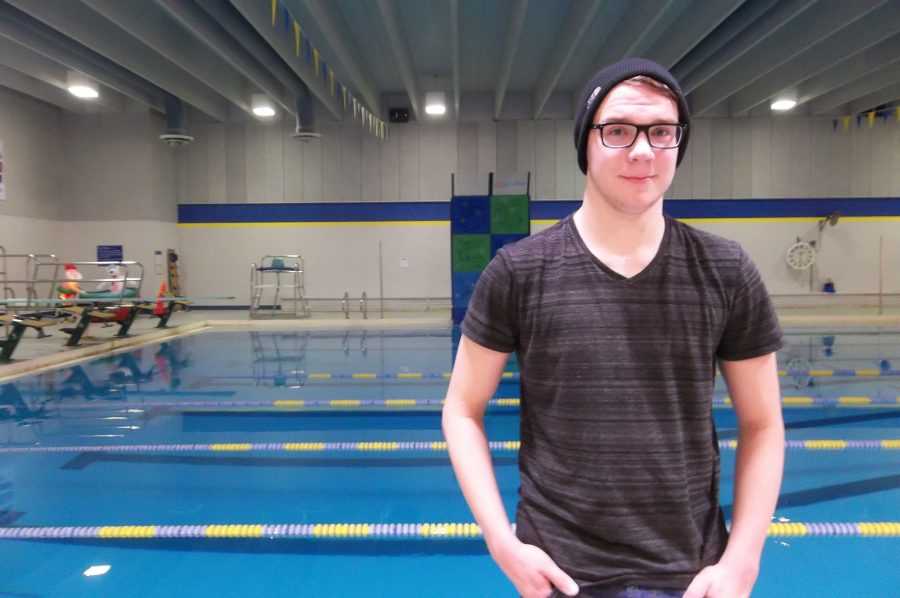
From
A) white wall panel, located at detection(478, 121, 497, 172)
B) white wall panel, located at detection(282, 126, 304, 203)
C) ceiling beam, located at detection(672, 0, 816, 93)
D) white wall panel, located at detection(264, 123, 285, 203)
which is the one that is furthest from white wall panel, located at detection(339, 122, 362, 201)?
ceiling beam, located at detection(672, 0, 816, 93)

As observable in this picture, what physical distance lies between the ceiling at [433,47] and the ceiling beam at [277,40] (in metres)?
0.03

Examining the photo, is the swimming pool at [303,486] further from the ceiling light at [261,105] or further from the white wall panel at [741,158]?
the white wall panel at [741,158]

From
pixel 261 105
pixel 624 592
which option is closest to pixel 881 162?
pixel 261 105

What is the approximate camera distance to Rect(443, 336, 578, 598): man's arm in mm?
851

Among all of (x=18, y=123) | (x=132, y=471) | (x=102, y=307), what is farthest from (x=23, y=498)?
(x=18, y=123)

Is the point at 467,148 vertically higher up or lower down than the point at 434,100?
lower down

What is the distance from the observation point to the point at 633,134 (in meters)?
0.84

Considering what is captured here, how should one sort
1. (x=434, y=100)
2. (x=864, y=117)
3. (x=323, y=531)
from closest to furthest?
(x=323, y=531) → (x=434, y=100) → (x=864, y=117)

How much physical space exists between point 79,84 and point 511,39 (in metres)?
7.38

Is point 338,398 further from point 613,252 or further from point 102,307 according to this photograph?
point 102,307

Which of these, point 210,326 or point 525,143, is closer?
point 210,326

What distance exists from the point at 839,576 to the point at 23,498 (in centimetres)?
403

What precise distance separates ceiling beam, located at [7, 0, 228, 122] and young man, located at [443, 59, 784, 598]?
26.7 ft

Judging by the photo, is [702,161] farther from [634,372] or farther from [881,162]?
[634,372]
